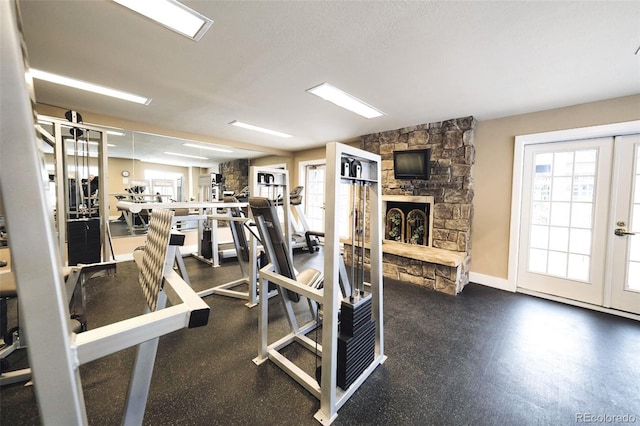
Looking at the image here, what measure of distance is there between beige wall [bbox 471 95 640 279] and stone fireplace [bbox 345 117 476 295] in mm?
161

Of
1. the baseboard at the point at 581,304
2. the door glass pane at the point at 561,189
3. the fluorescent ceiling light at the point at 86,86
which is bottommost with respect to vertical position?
the baseboard at the point at 581,304

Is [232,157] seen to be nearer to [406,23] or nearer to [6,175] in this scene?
[406,23]

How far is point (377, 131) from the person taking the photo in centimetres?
466

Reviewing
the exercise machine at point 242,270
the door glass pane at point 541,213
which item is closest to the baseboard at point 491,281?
the door glass pane at point 541,213

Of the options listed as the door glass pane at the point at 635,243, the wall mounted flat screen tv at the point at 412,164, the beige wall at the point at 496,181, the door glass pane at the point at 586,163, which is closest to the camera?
the door glass pane at the point at 635,243

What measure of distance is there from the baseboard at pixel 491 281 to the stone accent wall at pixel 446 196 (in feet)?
0.44

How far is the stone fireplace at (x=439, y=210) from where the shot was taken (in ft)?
11.9

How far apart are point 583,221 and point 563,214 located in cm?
20

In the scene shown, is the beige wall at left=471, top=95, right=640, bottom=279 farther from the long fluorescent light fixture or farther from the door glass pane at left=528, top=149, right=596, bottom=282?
the long fluorescent light fixture

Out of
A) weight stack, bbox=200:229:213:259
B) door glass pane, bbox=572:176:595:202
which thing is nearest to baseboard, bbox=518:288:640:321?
door glass pane, bbox=572:176:595:202

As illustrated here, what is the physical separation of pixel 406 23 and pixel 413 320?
2.73m

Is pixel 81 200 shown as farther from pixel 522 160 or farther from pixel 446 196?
pixel 522 160

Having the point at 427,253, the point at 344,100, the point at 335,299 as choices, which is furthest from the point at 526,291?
the point at 344,100

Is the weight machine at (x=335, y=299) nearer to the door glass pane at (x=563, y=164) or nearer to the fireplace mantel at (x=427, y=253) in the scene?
the fireplace mantel at (x=427, y=253)
